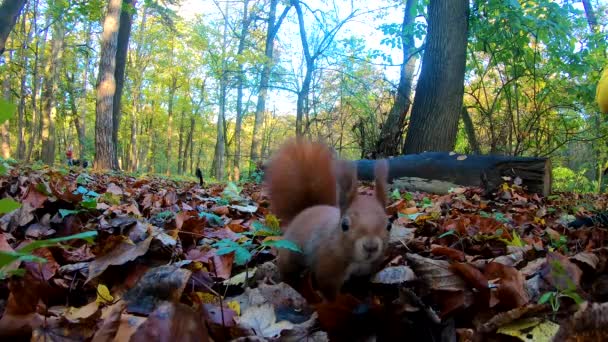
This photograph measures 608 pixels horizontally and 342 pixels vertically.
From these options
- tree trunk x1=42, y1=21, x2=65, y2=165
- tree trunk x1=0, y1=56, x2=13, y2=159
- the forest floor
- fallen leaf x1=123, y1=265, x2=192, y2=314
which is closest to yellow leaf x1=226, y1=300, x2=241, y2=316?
the forest floor

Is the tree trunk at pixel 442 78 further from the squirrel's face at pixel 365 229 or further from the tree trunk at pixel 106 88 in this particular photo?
the tree trunk at pixel 106 88

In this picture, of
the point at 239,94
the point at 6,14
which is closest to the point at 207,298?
the point at 6,14

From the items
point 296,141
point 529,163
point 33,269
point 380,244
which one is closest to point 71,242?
point 33,269

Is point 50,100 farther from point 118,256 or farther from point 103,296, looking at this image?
point 103,296

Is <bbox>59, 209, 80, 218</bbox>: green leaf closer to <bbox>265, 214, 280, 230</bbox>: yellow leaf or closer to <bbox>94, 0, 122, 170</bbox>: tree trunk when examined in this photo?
<bbox>265, 214, 280, 230</bbox>: yellow leaf

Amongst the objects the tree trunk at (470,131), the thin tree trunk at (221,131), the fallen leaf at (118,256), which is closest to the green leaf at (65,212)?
the fallen leaf at (118,256)

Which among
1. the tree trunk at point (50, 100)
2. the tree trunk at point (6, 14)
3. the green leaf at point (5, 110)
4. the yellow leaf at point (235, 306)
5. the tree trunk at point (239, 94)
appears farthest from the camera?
the tree trunk at point (50, 100)

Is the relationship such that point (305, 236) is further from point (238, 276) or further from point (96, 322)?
point (96, 322)

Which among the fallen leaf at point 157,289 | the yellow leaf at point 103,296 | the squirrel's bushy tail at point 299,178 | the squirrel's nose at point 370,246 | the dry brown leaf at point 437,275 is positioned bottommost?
the yellow leaf at point 103,296
